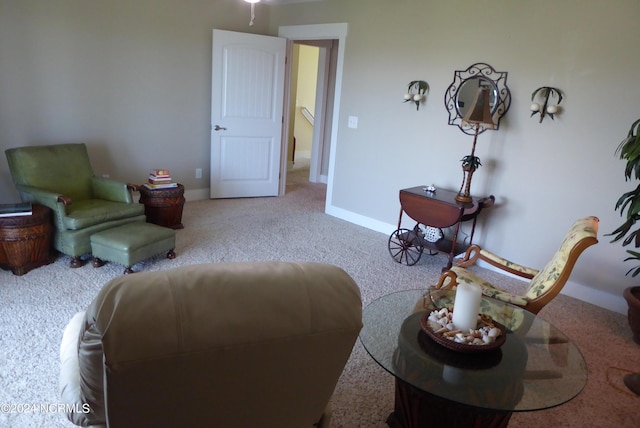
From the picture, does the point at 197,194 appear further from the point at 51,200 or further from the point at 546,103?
the point at 546,103

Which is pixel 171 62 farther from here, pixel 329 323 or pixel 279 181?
pixel 329 323

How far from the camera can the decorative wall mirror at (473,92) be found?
3.45m

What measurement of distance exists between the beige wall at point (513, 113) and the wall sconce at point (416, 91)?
0.24 ft

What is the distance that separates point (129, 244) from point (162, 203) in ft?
3.30

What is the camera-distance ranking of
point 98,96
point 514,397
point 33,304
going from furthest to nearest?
point 98,96 → point 33,304 → point 514,397

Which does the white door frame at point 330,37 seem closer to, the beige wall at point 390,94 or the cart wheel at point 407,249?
the beige wall at point 390,94

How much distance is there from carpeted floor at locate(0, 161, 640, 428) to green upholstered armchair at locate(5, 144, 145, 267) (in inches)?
10.8

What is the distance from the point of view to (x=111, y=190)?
3.59m

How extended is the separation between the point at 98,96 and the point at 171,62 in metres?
0.84

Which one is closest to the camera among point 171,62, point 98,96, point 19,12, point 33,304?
point 33,304

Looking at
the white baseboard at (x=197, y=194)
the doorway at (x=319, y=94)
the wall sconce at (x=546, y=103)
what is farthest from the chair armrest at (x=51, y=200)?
the wall sconce at (x=546, y=103)

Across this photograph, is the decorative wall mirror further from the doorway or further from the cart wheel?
the doorway

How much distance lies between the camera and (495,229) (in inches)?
144

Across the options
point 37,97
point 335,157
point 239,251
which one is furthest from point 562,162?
point 37,97
